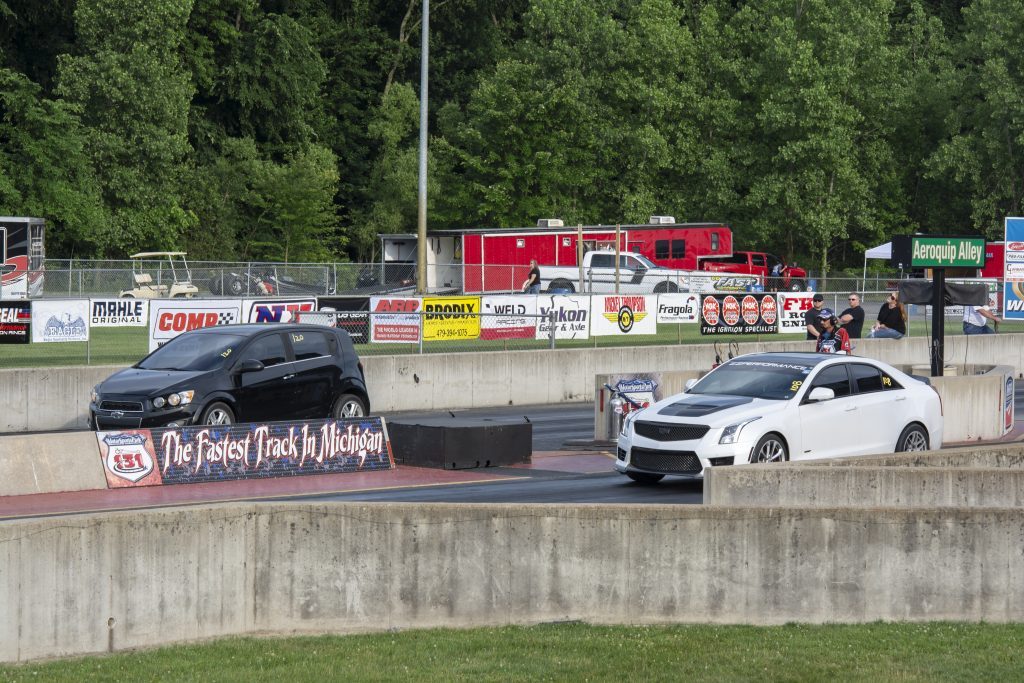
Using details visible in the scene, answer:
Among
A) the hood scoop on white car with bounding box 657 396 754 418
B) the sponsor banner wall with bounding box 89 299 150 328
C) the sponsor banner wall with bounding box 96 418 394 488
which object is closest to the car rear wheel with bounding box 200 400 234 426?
the sponsor banner wall with bounding box 96 418 394 488

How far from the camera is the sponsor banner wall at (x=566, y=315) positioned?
30.4 m

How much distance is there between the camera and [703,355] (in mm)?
30422

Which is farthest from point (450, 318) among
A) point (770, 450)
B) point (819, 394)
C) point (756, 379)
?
point (770, 450)

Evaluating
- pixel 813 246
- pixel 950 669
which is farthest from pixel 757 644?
pixel 813 246

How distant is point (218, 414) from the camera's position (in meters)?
18.2

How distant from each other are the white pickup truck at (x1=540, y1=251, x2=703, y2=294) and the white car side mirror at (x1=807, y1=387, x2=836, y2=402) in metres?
26.4

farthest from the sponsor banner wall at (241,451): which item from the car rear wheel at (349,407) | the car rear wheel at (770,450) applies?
the car rear wheel at (770,450)

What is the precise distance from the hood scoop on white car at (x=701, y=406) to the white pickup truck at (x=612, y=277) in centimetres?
2623

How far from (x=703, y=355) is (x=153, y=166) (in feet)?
123

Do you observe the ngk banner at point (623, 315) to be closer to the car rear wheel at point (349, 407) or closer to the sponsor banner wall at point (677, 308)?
the sponsor banner wall at point (677, 308)

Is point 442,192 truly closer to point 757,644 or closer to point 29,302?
point 29,302

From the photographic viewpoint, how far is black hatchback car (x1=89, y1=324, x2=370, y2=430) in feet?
58.4

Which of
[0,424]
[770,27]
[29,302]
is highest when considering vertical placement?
[770,27]

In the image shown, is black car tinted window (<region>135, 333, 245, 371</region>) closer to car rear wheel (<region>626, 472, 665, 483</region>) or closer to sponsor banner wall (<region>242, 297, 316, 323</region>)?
car rear wheel (<region>626, 472, 665, 483</region>)
